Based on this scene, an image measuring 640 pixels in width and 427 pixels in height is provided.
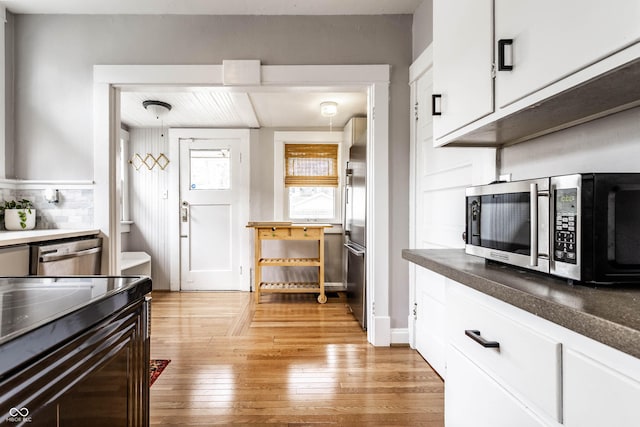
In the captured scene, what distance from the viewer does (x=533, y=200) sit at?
893mm

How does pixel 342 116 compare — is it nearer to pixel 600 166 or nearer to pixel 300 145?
pixel 300 145

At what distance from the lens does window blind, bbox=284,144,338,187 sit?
177 inches


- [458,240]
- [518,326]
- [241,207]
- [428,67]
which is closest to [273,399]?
[458,240]

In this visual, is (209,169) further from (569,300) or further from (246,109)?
(569,300)

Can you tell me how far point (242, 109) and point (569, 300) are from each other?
11.8 ft

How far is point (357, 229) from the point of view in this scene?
3191 mm

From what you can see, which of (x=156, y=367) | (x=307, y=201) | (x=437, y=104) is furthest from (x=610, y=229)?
(x=307, y=201)

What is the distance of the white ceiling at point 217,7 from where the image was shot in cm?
240

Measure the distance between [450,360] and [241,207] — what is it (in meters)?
3.65

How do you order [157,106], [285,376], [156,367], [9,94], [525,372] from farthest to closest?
[157,106] < [9,94] < [156,367] < [285,376] < [525,372]

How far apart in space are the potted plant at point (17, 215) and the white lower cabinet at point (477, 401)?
2768mm

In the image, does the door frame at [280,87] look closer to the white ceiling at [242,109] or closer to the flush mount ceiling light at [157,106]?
the white ceiling at [242,109]

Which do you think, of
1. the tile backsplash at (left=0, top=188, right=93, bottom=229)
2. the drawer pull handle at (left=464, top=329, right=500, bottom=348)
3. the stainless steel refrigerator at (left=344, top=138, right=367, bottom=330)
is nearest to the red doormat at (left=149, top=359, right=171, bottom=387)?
the tile backsplash at (left=0, top=188, right=93, bottom=229)

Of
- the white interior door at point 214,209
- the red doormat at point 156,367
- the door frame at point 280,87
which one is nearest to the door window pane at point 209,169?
the white interior door at point 214,209
